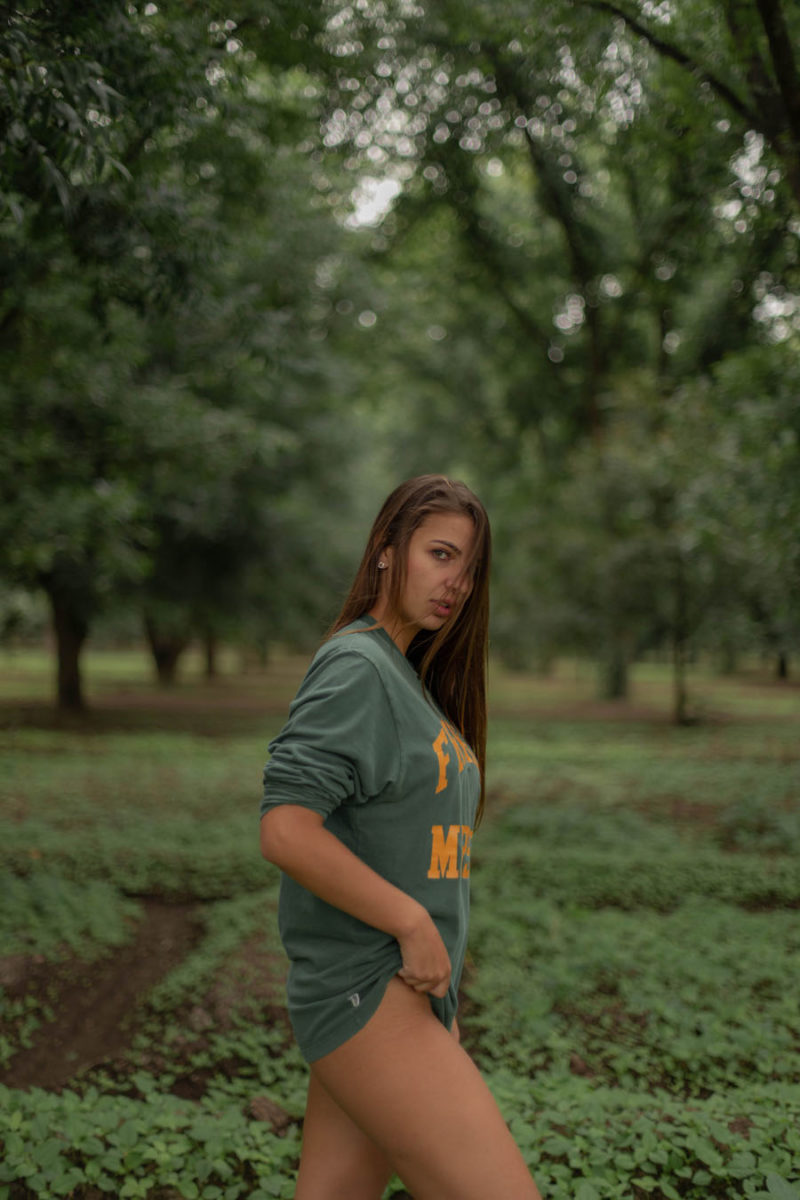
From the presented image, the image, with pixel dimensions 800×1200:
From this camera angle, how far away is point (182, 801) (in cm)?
965

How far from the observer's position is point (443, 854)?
64.7 inches

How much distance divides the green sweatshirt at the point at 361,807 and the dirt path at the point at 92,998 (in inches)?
109

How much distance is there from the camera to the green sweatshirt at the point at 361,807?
1.48 m

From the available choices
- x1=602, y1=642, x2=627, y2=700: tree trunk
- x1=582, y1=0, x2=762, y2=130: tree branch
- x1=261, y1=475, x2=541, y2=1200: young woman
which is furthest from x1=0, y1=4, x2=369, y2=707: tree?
x1=602, y1=642, x2=627, y2=700: tree trunk

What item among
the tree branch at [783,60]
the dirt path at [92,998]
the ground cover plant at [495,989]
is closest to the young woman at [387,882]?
the ground cover plant at [495,989]

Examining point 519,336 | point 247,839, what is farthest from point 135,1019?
point 519,336

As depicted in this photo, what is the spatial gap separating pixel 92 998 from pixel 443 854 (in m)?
3.68

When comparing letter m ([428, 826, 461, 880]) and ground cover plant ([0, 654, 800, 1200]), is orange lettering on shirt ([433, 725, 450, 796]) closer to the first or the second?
letter m ([428, 826, 461, 880])

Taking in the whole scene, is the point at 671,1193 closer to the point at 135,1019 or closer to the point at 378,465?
the point at 135,1019

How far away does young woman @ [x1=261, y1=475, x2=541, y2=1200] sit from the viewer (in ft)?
4.78

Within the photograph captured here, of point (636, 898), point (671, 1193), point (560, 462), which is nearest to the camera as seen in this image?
point (671, 1193)

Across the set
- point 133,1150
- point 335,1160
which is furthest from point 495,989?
point 335,1160

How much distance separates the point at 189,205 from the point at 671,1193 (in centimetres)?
480

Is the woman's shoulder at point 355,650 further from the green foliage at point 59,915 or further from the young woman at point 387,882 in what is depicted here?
the green foliage at point 59,915
